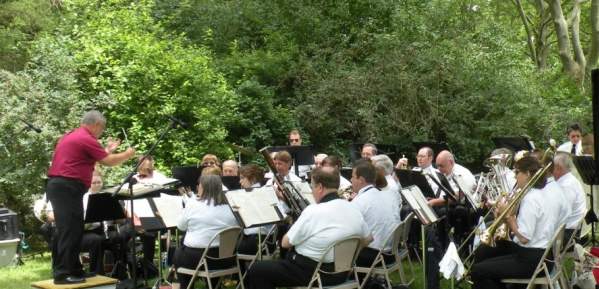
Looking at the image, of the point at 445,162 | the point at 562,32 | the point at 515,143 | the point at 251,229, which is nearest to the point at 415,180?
the point at 445,162

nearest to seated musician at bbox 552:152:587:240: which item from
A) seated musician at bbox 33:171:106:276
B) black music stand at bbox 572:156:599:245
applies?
black music stand at bbox 572:156:599:245

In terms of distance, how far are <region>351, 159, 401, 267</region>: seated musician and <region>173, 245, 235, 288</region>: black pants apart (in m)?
1.37

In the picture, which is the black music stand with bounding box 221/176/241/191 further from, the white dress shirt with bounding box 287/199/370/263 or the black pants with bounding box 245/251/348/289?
the white dress shirt with bounding box 287/199/370/263

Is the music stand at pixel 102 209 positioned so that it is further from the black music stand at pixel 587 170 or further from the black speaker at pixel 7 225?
the black music stand at pixel 587 170

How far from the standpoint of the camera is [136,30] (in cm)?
1504

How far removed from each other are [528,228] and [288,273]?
6.79ft

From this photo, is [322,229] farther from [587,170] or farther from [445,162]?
[587,170]

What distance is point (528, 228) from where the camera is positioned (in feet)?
20.8

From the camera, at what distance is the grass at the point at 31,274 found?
8.96 metres

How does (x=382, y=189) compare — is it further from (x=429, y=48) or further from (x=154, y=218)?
(x=429, y=48)

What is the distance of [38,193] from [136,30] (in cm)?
409

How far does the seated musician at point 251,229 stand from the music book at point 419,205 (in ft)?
5.47

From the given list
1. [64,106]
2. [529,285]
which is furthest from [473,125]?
[529,285]

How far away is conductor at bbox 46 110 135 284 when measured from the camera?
24.7 feet
